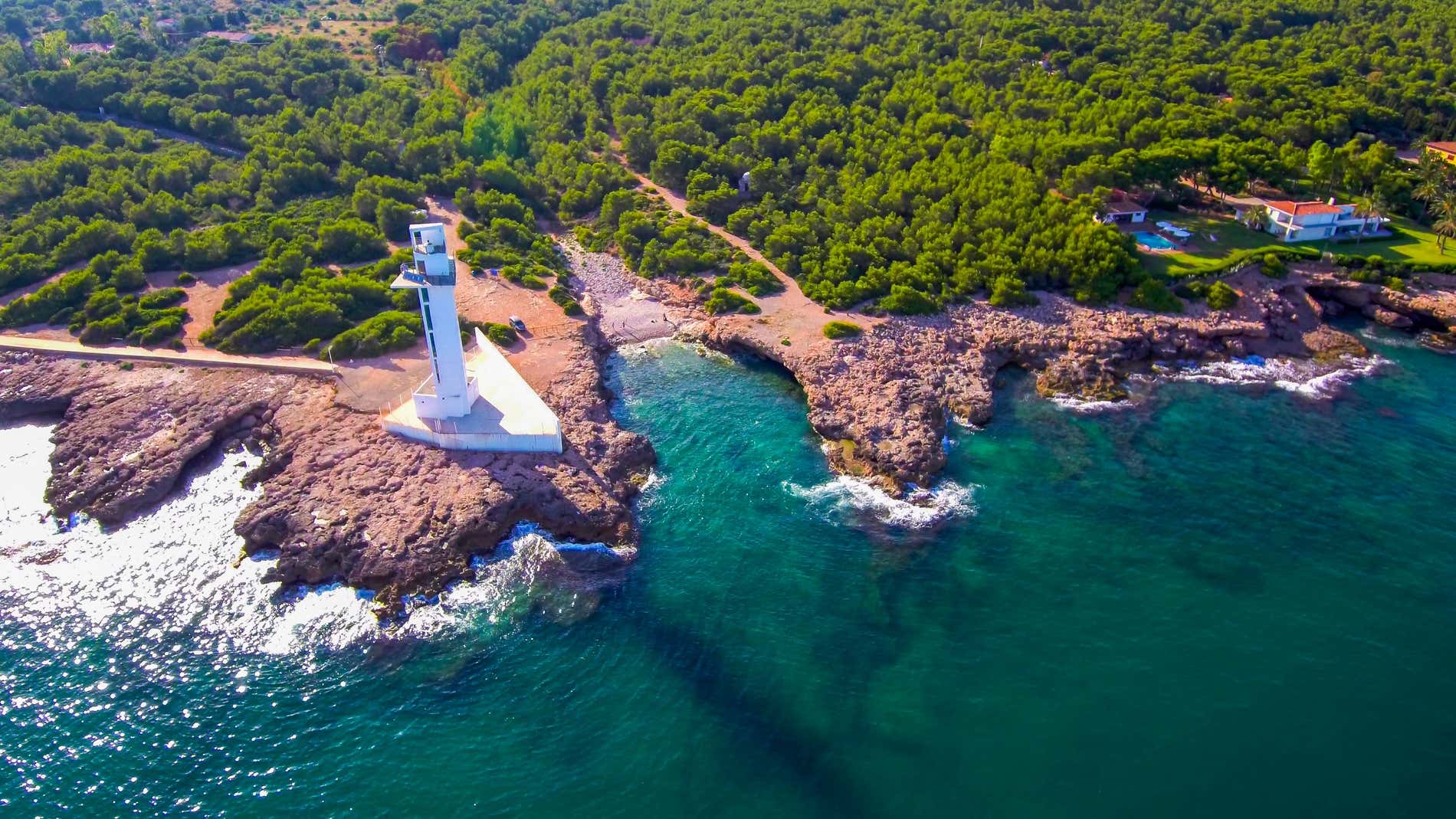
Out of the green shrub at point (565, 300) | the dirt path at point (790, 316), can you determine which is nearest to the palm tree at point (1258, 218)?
the dirt path at point (790, 316)

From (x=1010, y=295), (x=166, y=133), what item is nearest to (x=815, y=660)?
(x=1010, y=295)

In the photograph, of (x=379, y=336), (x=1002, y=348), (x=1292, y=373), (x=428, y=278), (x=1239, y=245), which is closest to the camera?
(x=428, y=278)

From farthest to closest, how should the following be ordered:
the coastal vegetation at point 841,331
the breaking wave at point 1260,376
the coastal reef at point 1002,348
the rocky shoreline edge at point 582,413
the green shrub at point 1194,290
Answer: the green shrub at point 1194,290
the coastal vegetation at point 841,331
the breaking wave at point 1260,376
the coastal reef at point 1002,348
the rocky shoreline edge at point 582,413

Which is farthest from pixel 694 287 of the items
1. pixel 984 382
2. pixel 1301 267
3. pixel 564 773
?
pixel 1301 267

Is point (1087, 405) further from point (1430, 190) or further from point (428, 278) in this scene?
point (1430, 190)

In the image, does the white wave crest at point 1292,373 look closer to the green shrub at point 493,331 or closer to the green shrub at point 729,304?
the green shrub at point 729,304
